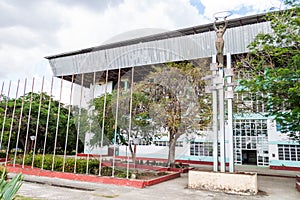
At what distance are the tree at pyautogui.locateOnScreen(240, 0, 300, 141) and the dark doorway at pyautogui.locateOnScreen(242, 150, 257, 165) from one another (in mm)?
11707

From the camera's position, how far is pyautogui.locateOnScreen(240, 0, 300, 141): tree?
23.4 ft

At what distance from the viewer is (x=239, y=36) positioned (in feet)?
48.5

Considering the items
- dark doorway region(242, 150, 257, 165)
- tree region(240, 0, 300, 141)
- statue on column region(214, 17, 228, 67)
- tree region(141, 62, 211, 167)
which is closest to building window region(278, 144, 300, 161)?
dark doorway region(242, 150, 257, 165)

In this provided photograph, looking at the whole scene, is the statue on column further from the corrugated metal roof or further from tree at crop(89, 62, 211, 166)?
the corrugated metal roof

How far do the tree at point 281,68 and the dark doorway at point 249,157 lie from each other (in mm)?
11707

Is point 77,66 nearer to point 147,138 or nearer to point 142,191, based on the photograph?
point 147,138

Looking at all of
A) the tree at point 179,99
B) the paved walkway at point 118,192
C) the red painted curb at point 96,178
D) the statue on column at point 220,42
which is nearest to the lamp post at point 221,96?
the statue on column at point 220,42

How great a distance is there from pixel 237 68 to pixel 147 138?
18.0 feet

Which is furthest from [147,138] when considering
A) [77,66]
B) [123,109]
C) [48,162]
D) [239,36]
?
[77,66]

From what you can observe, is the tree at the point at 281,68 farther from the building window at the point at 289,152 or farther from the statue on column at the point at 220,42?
the building window at the point at 289,152

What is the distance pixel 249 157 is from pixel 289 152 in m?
4.00

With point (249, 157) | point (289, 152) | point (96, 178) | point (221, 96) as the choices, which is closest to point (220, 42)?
point (221, 96)

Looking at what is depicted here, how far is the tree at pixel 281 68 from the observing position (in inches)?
281

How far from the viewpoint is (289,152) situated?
16.2 meters
